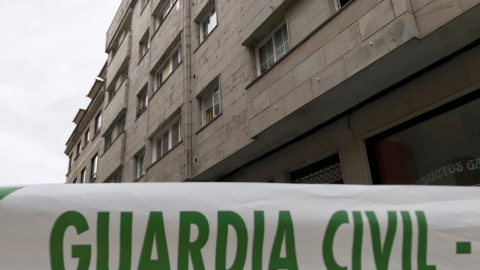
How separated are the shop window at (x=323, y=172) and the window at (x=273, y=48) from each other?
7.77 feet

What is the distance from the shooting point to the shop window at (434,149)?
556 cm

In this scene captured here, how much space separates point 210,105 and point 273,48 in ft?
11.2

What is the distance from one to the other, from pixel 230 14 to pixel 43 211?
31.7ft

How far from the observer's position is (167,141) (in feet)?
46.3

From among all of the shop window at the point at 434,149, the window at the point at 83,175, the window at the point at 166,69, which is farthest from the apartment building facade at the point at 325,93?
the window at the point at 83,175

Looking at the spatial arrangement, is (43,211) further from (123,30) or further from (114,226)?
(123,30)

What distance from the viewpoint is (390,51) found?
562cm

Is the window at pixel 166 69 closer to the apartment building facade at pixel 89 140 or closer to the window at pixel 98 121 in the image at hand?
the apartment building facade at pixel 89 140

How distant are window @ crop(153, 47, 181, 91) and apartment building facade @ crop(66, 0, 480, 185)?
0.94 m

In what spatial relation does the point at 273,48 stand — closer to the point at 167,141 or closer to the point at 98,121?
the point at 167,141

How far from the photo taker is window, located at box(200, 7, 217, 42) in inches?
498

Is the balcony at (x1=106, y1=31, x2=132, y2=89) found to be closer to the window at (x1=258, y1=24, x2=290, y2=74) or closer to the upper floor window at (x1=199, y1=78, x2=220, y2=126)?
the upper floor window at (x1=199, y1=78, x2=220, y2=126)

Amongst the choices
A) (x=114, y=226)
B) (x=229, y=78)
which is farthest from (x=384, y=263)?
(x=229, y=78)

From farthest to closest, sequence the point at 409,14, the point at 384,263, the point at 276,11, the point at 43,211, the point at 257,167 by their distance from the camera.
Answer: the point at 257,167 → the point at 276,11 → the point at 409,14 → the point at 384,263 → the point at 43,211
